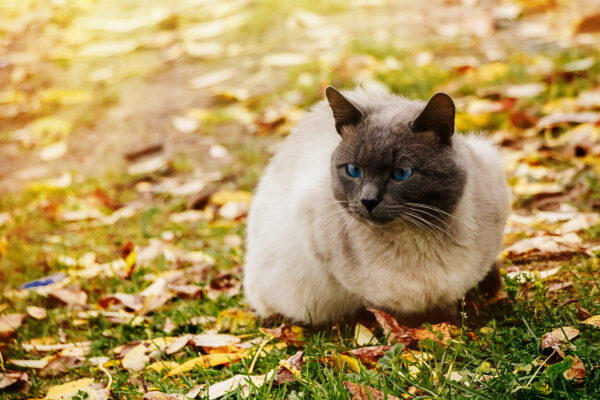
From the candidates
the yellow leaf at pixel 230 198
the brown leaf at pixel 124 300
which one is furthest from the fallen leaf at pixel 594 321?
the yellow leaf at pixel 230 198

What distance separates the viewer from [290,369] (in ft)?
7.00

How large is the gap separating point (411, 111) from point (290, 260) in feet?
3.01

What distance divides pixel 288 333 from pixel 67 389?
0.96 meters

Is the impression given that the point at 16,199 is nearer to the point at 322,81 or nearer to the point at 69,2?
the point at 322,81

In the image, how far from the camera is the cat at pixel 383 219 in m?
2.05

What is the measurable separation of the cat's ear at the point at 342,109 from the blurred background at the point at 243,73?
79.4 inches

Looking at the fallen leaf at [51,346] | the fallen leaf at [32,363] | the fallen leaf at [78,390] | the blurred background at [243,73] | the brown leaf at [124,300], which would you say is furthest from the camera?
the blurred background at [243,73]

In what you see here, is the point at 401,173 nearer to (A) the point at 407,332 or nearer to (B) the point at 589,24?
(A) the point at 407,332

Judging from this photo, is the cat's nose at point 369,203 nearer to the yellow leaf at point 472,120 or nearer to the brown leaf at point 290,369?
the brown leaf at point 290,369

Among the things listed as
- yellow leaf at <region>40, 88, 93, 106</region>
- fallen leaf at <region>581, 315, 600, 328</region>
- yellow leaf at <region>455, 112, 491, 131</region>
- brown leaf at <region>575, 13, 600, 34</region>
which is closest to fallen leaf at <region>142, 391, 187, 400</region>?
fallen leaf at <region>581, 315, 600, 328</region>

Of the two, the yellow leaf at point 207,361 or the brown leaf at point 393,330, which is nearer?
the brown leaf at point 393,330

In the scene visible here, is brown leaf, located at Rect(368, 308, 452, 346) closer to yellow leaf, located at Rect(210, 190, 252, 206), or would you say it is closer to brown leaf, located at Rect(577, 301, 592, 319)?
brown leaf, located at Rect(577, 301, 592, 319)

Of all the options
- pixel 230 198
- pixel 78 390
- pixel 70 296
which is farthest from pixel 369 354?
pixel 230 198

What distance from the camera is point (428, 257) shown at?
2.20 m
